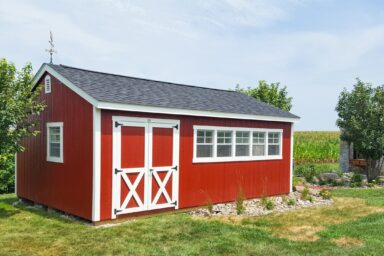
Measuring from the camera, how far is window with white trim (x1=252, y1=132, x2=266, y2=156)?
41.4ft

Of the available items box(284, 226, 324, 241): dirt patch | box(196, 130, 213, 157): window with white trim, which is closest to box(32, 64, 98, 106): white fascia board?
box(196, 130, 213, 157): window with white trim

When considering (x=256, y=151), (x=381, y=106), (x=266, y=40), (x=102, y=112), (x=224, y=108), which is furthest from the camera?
(x=381, y=106)

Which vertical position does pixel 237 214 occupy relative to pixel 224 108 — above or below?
below

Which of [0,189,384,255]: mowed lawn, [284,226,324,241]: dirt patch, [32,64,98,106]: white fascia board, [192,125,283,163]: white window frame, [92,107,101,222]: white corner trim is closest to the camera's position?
[0,189,384,255]: mowed lawn

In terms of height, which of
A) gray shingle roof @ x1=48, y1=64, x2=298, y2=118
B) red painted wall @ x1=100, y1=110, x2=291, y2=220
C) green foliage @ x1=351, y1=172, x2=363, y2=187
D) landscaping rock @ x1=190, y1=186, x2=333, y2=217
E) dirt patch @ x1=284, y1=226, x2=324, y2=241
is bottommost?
green foliage @ x1=351, y1=172, x2=363, y2=187

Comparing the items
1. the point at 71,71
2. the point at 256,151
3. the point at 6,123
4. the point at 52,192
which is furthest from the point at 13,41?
the point at 256,151

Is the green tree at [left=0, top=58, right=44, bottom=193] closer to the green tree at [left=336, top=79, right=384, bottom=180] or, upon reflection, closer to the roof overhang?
the roof overhang

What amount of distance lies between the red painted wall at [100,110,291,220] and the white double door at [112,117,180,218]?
0.54 ft

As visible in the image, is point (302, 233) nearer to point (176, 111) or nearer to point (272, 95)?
point (176, 111)

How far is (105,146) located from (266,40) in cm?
853

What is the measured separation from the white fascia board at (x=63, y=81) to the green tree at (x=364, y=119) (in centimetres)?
1286

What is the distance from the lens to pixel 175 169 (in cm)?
1044

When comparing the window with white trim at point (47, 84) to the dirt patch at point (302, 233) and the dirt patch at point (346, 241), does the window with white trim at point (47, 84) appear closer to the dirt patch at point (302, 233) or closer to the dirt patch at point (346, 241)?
the dirt patch at point (302, 233)

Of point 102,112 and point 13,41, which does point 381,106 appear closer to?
point 102,112
